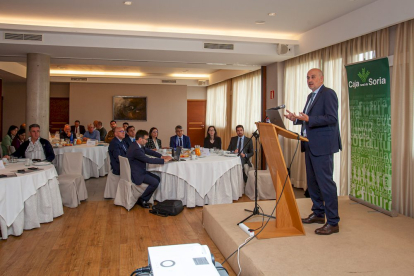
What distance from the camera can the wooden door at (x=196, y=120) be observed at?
15086 millimetres

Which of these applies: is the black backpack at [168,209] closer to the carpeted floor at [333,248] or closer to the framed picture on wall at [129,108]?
the carpeted floor at [333,248]

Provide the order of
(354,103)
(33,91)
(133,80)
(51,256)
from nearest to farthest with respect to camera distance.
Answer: (51,256), (354,103), (33,91), (133,80)

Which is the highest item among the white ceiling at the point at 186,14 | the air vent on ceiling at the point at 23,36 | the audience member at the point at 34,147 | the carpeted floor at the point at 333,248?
the white ceiling at the point at 186,14

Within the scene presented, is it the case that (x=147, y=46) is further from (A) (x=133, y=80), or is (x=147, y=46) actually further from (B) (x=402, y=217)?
(A) (x=133, y=80)

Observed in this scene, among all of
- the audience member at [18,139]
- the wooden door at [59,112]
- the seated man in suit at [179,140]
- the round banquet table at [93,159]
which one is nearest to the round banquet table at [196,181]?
the seated man in suit at [179,140]

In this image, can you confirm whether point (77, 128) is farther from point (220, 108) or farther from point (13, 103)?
point (220, 108)

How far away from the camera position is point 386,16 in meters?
4.84

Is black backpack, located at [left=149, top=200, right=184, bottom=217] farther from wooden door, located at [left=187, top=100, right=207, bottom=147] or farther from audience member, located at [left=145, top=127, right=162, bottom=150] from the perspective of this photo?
wooden door, located at [left=187, top=100, right=207, bottom=147]

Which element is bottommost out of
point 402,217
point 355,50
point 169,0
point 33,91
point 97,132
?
point 402,217

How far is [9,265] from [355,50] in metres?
5.76

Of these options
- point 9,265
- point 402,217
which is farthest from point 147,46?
point 402,217

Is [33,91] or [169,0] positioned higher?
[169,0]

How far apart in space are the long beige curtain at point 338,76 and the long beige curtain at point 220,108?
4.31 meters

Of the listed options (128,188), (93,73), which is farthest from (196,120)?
(128,188)
